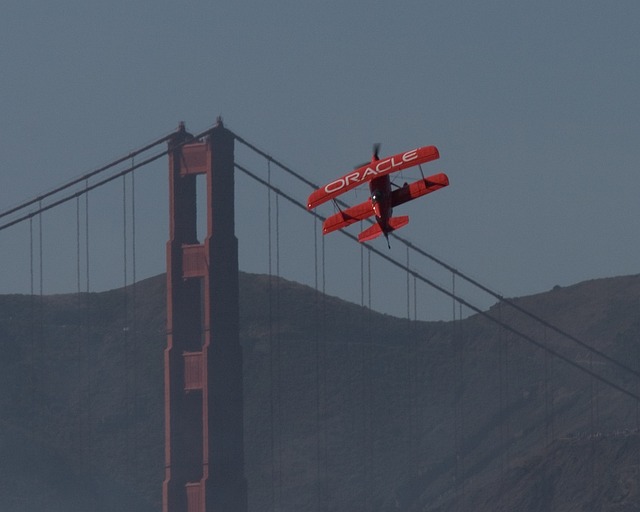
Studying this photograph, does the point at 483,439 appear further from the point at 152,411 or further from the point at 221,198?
the point at 221,198

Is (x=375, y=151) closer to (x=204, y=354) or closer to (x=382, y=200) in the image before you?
(x=382, y=200)

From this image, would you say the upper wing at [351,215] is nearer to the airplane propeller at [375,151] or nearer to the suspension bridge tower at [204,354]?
the airplane propeller at [375,151]

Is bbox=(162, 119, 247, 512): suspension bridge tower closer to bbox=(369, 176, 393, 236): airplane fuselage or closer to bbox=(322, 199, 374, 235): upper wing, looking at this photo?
bbox=(322, 199, 374, 235): upper wing

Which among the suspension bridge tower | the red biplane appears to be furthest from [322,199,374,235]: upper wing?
the suspension bridge tower

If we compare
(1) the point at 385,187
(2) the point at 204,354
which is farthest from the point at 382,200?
(2) the point at 204,354

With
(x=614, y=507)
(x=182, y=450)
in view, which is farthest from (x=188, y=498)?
(x=614, y=507)

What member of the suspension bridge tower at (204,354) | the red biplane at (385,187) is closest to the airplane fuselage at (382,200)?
the red biplane at (385,187)
